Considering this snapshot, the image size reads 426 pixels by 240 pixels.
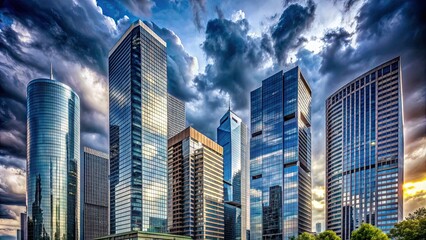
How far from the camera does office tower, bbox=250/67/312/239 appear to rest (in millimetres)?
143875

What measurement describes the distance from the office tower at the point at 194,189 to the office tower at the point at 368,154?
77.1m

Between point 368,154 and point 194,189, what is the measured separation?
103828 mm

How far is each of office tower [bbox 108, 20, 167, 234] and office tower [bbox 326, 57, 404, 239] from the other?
11051 cm

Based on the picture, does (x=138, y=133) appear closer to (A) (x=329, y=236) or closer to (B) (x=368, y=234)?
(A) (x=329, y=236)

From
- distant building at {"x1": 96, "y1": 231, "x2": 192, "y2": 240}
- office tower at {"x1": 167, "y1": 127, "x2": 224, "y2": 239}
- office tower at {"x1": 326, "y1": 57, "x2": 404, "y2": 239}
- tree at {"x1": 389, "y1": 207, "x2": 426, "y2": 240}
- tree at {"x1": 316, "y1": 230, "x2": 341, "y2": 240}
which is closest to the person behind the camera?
tree at {"x1": 389, "y1": 207, "x2": 426, "y2": 240}

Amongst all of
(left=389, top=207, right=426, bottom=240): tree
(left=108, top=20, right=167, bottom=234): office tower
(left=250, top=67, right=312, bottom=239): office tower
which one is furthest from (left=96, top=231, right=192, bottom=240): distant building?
(left=389, top=207, right=426, bottom=240): tree

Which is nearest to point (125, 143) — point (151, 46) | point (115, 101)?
point (115, 101)

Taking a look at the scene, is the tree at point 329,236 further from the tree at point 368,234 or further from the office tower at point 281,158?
the office tower at point 281,158

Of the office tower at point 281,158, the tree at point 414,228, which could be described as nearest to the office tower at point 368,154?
the office tower at point 281,158

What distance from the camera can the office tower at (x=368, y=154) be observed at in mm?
143375

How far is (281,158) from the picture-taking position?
15175cm

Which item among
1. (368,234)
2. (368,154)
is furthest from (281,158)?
(368,234)

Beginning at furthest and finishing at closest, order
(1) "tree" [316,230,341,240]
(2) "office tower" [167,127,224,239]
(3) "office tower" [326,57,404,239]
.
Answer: (3) "office tower" [326,57,404,239]
(2) "office tower" [167,127,224,239]
(1) "tree" [316,230,341,240]

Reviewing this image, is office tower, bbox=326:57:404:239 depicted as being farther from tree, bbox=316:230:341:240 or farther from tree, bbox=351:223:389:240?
tree, bbox=351:223:389:240
